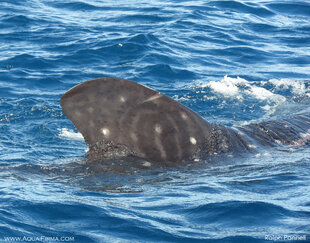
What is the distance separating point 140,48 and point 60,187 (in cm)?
943

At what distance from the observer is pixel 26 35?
16.1 m

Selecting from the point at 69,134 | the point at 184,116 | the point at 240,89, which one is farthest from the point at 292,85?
the point at 184,116

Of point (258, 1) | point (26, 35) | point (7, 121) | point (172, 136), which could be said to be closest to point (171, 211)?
point (172, 136)

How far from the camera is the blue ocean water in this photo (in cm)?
545

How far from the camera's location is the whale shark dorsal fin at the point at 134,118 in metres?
6.28

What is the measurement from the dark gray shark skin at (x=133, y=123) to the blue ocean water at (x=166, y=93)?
240 mm

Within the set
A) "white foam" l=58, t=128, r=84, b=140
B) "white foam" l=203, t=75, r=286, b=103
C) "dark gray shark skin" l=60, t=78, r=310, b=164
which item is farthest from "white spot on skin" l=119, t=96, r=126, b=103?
A: "white foam" l=203, t=75, r=286, b=103

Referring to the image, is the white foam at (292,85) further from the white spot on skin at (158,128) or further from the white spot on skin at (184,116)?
the white spot on skin at (158,128)

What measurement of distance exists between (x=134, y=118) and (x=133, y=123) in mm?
59

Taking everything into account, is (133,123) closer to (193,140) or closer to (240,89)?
(193,140)

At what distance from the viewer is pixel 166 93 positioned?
12.1 meters

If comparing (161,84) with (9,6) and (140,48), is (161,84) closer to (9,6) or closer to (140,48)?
(140,48)

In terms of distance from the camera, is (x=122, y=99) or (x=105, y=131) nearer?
(x=122, y=99)

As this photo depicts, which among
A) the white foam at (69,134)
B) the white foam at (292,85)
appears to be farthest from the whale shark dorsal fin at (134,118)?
the white foam at (292,85)
